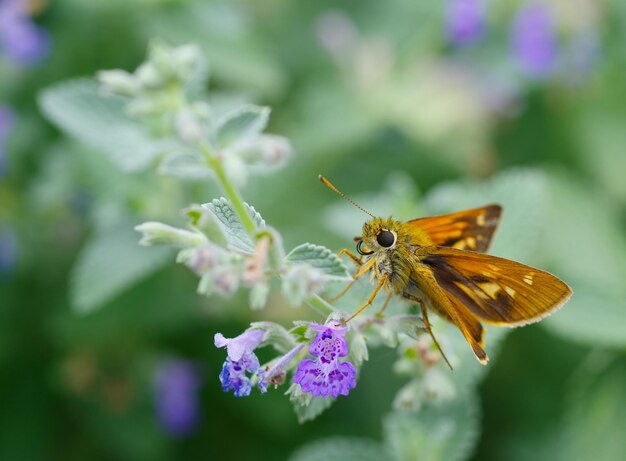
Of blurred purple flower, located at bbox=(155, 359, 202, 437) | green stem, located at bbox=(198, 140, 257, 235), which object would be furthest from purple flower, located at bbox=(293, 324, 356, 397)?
blurred purple flower, located at bbox=(155, 359, 202, 437)

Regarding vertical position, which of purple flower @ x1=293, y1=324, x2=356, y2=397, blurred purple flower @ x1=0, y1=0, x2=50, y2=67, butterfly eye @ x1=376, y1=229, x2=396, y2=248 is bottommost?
purple flower @ x1=293, y1=324, x2=356, y2=397

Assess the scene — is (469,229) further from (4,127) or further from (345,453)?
(4,127)

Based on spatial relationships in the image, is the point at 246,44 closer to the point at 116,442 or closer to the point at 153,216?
the point at 153,216

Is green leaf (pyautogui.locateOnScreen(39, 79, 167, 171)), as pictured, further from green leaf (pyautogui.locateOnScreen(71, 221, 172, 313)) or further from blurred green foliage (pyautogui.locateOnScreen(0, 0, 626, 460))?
green leaf (pyautogui.locateOnScreen(71, 221, 172, 313))

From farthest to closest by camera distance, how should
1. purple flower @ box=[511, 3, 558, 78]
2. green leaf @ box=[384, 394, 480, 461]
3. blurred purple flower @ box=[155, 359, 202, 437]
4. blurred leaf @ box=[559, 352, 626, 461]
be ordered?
purple flower @ box=[511, 3, 558, 78], blurred purple flower @ box=[155, 359, 202, 437], blurred leaf @ box=[559, 352, 626, 461], green leaf @ box=[384, 394, 480, 461]

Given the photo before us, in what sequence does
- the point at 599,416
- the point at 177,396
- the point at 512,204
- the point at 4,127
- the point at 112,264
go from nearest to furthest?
the point at 512,204, the point at 112,264, the point at 599,416, the point at 177,396, the point at 4,127

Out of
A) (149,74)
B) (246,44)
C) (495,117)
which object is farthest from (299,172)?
(149,74)

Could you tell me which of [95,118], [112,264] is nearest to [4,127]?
[95,118]
